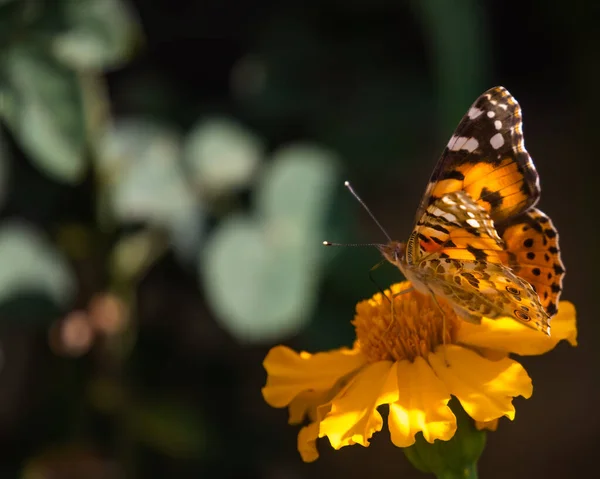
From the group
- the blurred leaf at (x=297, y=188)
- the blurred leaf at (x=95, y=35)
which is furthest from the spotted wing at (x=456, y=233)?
the blurred leaf at (x=95, y=35)

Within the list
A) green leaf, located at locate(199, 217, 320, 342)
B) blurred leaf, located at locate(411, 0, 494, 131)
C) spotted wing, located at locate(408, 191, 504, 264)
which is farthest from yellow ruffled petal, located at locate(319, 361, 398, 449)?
blurred leaf, located at locate(411, 0, 494, 131)

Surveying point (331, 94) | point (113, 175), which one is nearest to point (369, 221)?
point (331, 94)

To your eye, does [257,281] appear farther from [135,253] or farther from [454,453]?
[454,453]

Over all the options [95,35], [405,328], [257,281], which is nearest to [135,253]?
[257,281]

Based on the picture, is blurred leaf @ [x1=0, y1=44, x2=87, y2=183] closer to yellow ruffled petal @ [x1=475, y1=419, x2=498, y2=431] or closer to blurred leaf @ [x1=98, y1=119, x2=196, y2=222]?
blurred leaf @ [x1=98, y1=119, x2=196, y2=222]

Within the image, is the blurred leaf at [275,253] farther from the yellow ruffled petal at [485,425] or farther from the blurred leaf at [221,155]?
the yellow ruffled petal at [485,425]

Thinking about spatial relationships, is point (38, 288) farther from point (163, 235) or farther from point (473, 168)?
point (473, 168)

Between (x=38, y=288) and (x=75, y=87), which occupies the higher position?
(x=75, y=87)

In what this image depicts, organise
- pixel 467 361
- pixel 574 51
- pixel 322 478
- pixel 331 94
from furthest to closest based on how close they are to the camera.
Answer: pixel 322 478, pixel 574 51, pixel 331 94, pixel 467 361

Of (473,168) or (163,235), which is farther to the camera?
(163,235)

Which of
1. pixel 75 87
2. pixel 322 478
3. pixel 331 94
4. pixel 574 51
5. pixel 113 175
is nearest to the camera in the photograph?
pixel 75 87
